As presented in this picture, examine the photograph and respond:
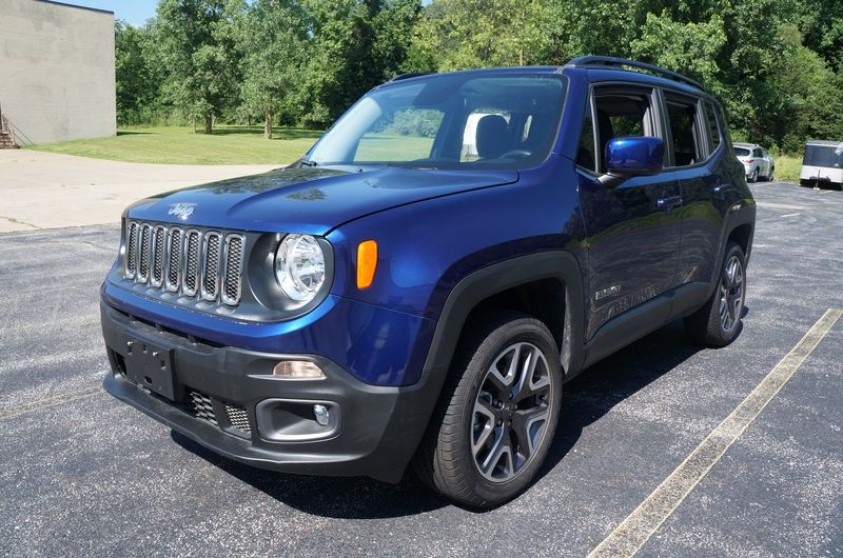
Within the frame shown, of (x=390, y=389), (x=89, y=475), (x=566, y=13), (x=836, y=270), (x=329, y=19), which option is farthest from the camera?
(x=329, y=19)

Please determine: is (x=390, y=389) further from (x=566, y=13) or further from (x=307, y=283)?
(x=566, y=13)

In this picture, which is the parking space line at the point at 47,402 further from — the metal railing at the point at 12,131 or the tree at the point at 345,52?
the tree at the point at 345,52

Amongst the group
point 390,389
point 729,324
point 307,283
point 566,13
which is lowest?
point 729,324

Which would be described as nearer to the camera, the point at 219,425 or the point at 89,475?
the point at 219,425

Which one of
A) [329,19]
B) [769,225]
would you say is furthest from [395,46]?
[769,225]

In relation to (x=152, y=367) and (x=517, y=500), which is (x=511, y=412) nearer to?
(x=517, y=500)

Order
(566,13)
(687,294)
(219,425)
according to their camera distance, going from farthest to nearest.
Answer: (566,13) < (687,294) < (219,425)

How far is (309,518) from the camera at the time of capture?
2912mm

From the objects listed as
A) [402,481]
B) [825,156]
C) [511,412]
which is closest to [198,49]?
[825,156]

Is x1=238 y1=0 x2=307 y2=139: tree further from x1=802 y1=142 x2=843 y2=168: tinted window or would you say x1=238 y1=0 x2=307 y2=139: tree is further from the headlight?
the headlight

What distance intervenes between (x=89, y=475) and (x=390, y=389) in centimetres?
167

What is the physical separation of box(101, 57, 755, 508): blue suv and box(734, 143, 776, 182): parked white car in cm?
2580

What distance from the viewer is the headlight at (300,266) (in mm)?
2482

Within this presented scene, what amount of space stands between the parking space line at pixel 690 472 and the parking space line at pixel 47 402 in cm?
307
